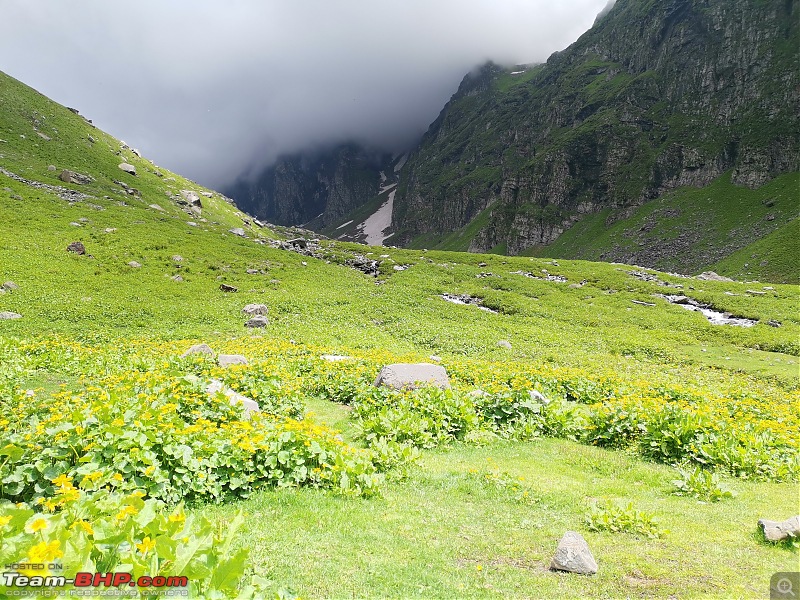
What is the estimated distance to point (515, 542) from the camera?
7.85 m

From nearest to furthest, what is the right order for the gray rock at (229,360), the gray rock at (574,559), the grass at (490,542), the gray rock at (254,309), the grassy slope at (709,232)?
the grass at (490,542)
the gray rock at (574,559)
the gray rock at (229,360)
the gray rock at (254,309)
the grassy slope at (709,232)

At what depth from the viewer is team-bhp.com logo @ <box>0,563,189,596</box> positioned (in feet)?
10.6

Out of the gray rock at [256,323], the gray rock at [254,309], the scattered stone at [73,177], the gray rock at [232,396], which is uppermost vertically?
the scattered stone at [73,177]

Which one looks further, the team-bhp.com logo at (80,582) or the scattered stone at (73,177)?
the scattered stone at (73,177)

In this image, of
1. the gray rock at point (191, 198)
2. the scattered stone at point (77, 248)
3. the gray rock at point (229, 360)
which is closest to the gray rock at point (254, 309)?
the gray rock at point (229, 360)

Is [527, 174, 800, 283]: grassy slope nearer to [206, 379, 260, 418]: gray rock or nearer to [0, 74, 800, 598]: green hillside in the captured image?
[0, 74, 800, 598]: green hillside

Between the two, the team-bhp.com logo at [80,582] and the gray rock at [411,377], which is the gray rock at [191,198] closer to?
the gray rock at [411,377]

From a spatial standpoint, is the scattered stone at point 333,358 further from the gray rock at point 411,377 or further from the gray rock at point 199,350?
the gray rock at point 199,350

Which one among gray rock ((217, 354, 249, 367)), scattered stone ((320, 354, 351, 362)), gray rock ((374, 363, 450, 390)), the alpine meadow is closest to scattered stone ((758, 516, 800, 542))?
the alpine meadow

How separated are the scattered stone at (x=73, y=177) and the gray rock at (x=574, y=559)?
79740mm

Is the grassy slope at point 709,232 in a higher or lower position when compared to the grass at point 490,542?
higher

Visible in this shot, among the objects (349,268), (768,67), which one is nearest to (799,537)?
(349,268)

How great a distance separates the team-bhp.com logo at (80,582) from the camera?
324cm

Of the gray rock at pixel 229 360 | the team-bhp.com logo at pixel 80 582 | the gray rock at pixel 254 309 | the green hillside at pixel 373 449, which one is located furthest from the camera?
the gray rock at pixel 254 309
